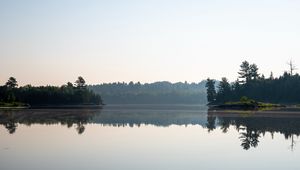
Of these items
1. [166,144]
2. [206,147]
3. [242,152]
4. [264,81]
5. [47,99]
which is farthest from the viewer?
[47,99]

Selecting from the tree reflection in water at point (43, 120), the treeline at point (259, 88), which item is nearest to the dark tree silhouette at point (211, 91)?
the treeline at point (259, 88)

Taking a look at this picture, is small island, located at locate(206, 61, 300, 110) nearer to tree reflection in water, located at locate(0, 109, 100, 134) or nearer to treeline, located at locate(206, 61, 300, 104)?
treeline, located at locate(206, 61, 300, 104)

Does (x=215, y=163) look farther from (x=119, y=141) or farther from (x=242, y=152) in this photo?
(x=119, y=141)

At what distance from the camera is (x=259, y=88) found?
471 feet

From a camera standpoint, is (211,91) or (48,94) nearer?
(211,91)

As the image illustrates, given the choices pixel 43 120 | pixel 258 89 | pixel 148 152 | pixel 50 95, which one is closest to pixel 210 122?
pixel 43 120

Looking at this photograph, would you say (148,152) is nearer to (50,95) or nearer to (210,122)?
(210,122)

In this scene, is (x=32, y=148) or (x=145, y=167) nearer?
(x=145, y=167)

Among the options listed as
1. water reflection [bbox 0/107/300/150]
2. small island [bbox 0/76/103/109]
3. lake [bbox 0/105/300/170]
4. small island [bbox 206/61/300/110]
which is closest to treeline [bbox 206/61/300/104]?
small island [bbox 206/61/300/110]

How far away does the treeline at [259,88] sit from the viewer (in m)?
134

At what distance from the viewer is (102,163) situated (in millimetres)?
18250

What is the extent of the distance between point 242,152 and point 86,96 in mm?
160197

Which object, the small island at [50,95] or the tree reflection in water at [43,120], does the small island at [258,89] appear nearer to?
the small island at [50,95]

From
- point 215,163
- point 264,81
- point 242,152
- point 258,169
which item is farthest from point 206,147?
point 264,81
